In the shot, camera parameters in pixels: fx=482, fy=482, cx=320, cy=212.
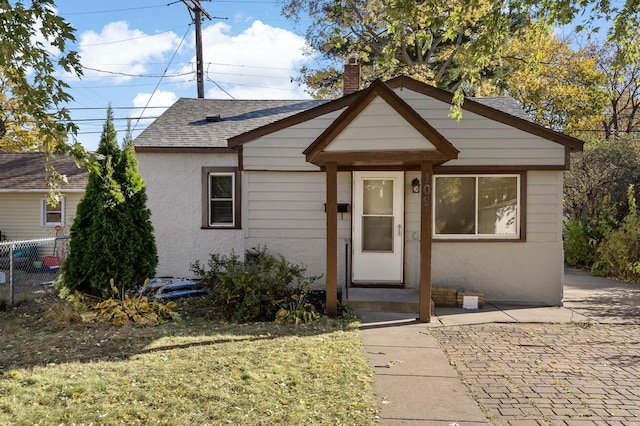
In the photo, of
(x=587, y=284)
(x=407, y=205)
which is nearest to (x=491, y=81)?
(x=587, y=284)

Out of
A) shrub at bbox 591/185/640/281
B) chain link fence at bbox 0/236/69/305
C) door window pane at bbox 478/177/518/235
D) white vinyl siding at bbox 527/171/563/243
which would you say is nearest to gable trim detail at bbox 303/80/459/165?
door window pane at bbox 478/177/518/235

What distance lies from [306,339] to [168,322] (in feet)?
7.41

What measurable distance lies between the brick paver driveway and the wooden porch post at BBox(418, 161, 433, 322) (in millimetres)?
485

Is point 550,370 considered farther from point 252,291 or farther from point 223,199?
point 223,199

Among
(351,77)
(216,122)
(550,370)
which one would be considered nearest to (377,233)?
(351,77)

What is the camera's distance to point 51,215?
1816cm

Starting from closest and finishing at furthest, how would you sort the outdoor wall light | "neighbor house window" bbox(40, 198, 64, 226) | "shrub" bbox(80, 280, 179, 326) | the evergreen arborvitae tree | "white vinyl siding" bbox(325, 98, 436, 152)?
"shrub" bbox(80, 280, 179, 326), "white vinyl siding" bbox(325, 98, 436, 152), the evergreen arborvitae tree, the outdoor wall light, "neighbor house window" bbox(40, 198, 64, 226)

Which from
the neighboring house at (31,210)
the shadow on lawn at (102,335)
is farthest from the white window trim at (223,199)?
the neighboring house at (31,210)

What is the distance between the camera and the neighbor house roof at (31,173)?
57.7 feet

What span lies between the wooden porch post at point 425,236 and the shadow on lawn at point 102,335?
1.25 meters

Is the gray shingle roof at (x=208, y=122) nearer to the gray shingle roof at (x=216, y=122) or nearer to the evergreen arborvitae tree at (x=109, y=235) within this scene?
the gray shingle roof at (x=216, y=122)

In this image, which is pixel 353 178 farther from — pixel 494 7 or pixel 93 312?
pixel 93 312

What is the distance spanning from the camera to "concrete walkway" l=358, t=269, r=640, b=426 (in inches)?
163

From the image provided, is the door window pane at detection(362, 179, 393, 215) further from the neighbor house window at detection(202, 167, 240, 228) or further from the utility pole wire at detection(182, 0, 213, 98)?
the utility pole wire at detection(182, 0, 213, 98)
